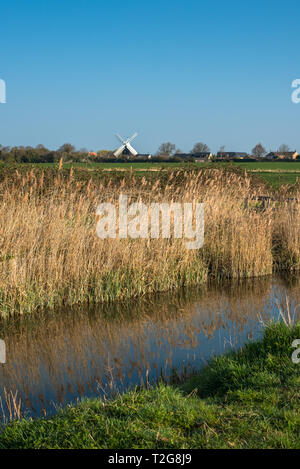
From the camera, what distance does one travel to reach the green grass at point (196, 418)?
3385mm

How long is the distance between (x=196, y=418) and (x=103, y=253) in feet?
17.0

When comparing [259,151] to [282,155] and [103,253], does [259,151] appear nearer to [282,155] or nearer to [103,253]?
[282,155]

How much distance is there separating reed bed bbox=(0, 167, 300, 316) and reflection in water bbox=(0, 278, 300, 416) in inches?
14.5

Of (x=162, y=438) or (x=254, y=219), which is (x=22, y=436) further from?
(x=254, y=219)

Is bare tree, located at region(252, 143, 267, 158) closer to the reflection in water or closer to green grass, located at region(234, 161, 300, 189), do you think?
green grass, located at region(234, 161, 300, 189)

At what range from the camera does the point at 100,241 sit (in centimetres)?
872

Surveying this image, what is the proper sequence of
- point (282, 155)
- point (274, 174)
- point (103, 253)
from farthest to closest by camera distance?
point (282, 155), point (274, 174), point (103, 253)

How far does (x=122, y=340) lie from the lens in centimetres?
677

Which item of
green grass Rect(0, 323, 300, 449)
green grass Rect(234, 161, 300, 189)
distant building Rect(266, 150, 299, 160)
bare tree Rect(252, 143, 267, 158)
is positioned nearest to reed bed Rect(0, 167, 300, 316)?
green grass Rect(0, 323, 300, 449)

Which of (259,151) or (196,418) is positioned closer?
(196,418)

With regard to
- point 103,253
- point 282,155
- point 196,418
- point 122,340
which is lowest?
point 122,340

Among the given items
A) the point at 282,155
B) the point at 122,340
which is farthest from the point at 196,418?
the point at 282,155

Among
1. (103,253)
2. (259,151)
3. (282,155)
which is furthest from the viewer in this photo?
(282,155)
